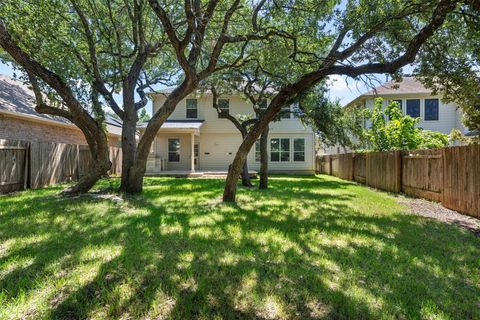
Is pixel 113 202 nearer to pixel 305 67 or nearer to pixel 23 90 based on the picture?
pixel 305 67

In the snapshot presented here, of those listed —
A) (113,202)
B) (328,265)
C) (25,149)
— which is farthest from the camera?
(25,149)

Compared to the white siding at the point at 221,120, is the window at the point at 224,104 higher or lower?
higher

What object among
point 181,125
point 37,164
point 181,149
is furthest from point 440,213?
point 181,149

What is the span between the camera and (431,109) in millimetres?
19766

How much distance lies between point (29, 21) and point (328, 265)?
9.16m

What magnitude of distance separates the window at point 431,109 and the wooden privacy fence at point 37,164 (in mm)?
20861

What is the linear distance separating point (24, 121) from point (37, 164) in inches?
113

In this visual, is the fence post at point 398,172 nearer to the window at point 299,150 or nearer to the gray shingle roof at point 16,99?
the window at point 299,150

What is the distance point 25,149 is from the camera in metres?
10.2

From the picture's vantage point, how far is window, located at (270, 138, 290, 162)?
20.7 meters

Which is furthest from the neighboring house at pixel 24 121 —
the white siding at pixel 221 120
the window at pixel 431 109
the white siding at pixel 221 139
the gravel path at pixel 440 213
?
the window at pixel 431 109

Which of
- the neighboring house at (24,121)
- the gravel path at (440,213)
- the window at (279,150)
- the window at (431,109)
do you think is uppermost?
the window at (431,109)

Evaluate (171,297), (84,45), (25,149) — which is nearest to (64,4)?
(84,45)

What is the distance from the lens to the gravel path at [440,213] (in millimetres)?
5809
